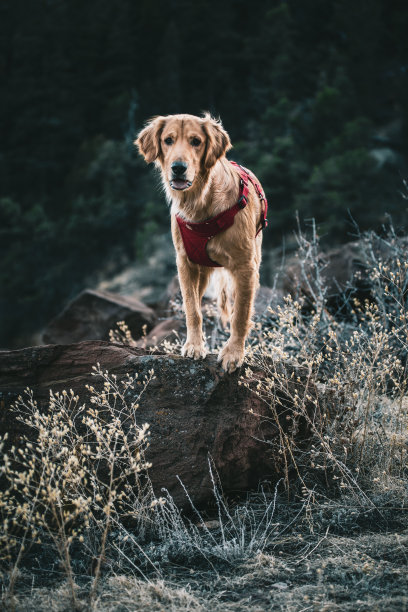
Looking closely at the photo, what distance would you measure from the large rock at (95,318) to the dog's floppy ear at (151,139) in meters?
4.28

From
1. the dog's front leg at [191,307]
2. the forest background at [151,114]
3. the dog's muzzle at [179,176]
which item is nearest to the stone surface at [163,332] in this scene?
the dog's front leg at [191,307]

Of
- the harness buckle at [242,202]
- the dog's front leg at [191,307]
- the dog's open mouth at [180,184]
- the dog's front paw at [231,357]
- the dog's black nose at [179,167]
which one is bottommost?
the dog's front paw at [231,357]

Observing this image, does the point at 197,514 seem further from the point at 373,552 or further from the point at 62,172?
the point at 62,172

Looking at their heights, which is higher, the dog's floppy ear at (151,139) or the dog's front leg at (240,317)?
the dog's floppy ear at (151,139)

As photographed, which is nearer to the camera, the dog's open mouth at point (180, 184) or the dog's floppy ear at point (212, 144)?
the dog's open mouth at point (180, 184)

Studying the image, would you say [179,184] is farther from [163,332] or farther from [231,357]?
[163,332]

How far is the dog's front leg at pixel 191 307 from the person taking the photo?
355 centimetres

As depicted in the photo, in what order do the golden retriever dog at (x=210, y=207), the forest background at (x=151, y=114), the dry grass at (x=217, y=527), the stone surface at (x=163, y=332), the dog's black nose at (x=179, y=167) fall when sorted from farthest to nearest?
the forest background at (x=151, y=114) < the stone surface at (x=163, y=332) < the golden retriever dog at (x=210, y=207) < the dog's black nose at (x=179, y=167) < the dry grass at (x=217, y=527)

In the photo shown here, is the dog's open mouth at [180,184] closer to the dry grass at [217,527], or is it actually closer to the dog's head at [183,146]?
the dog's head at [183,146]

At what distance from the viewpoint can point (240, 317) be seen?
11.6 ft

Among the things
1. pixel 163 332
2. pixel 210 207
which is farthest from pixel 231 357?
pixel 163 332

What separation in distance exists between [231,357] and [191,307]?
50 centimetres

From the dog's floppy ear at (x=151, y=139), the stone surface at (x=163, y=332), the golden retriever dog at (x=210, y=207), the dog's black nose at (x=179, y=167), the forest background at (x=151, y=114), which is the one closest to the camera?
the dog's black nose at (x=179, y=167)

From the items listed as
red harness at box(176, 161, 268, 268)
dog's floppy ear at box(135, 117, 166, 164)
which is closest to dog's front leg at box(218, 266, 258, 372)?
red harness at box(176, 161, 268, 268)
